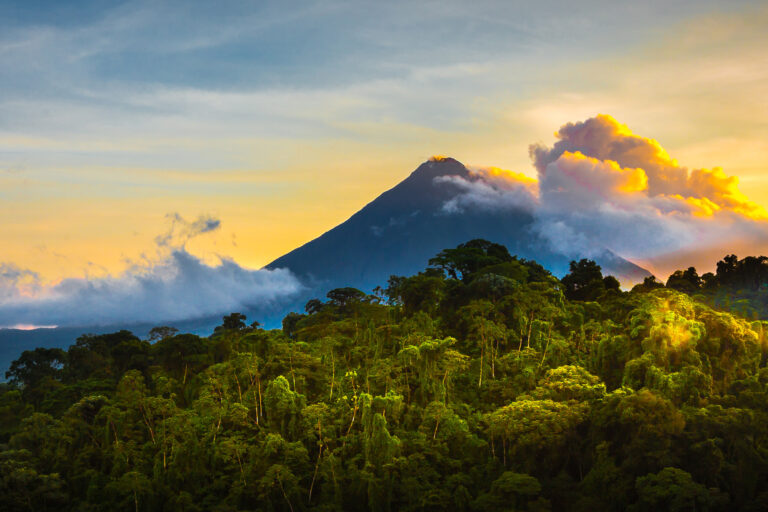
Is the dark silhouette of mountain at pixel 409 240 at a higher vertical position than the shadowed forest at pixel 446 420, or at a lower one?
higher

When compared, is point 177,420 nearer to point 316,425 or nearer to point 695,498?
point 316,425

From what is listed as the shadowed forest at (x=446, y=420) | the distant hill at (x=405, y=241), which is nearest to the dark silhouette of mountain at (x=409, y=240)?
the distant hill at (x=405, y=241)

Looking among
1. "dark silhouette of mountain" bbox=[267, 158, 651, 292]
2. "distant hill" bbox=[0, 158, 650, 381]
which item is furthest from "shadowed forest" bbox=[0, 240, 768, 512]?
"distant hill" bbox=[0, 158, 650, 381]

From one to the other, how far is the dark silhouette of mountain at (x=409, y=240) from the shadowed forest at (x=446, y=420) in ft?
476

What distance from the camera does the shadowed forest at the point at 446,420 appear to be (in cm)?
2142

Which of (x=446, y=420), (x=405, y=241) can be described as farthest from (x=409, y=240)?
(x=446, y=420)

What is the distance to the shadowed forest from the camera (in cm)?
2142

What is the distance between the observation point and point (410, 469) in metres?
23.8

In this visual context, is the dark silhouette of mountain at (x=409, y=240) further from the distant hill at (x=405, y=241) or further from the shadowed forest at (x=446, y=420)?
the shadowed forest at (x=446, y=420)

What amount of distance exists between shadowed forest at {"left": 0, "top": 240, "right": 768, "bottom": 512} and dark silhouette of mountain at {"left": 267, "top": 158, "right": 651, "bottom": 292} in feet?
476

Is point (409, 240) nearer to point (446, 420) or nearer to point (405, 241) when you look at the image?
point (405, 241)

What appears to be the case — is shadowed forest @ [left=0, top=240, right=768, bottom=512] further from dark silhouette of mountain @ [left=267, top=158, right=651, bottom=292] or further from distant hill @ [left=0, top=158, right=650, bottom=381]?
distant hill @ [left=0, top=158, right=650, bottom=381]

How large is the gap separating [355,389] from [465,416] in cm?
484

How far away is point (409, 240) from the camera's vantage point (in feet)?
614
